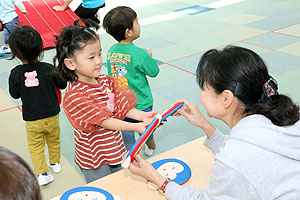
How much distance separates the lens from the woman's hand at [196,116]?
6.11ft

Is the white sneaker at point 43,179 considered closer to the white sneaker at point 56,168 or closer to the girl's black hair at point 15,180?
the white sneaker at point 56,168

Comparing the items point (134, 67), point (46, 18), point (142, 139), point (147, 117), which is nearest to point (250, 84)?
point (142, 139)

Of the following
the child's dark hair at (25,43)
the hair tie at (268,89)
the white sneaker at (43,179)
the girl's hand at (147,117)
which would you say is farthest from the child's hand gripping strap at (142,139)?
the white sneaker at (43,179)

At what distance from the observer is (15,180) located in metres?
0.69

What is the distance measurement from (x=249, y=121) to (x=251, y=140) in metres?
0.10

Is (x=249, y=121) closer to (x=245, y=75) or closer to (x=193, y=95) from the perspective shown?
(x=245, y=75)

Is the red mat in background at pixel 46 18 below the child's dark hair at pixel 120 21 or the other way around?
below

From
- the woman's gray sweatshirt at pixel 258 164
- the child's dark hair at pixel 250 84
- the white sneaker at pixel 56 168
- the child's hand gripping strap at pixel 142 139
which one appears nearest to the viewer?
the woman's gray sweatshirt at pixel 258 164

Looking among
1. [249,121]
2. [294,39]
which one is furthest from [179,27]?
[249,121]

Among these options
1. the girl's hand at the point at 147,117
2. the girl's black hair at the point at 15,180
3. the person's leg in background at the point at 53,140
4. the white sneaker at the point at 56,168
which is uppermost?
the girl's black hair at the point at 15,180

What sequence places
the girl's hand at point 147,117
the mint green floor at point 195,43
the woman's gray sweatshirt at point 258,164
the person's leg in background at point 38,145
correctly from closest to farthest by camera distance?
the woman's gray sweatshirt at point 258,164, the girl's hand at point 147,117, the person's leg in background at point 38,145, the mint green floor at point 195,43

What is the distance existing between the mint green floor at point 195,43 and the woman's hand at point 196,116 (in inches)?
55.7

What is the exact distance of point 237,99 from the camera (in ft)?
4.72

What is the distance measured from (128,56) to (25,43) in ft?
2.52
